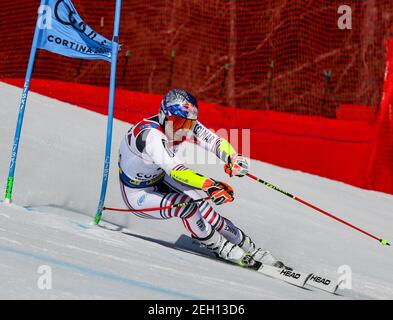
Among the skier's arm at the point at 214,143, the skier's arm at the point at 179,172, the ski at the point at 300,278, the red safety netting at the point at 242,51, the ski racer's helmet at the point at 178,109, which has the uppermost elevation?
the red safety netting at the point at 242,51

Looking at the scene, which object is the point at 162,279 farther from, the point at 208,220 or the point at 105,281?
the point at 208,220

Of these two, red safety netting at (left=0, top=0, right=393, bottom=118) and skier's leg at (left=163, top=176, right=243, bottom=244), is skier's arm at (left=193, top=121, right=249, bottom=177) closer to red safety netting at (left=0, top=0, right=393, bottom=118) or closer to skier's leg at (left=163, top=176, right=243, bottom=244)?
skier's leg at (left=163, top=176, right=243, bottom=244)

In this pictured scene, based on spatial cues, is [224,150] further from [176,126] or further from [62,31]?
[62,31]

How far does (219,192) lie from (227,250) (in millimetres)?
622

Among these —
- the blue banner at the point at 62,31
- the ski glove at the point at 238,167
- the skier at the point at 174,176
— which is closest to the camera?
the skier at the point at 174,176

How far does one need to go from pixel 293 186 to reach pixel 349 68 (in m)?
7.58

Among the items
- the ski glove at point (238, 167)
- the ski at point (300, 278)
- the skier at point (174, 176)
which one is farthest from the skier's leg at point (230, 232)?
the ski glove at point (238, 167)

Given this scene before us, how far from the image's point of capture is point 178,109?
5.86 m

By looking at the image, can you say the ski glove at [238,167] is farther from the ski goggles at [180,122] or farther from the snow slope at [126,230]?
the snow slope at [126,230]

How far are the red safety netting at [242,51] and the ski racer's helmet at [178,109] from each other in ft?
30.3

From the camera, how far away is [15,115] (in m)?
9.45

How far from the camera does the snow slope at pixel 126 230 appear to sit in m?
4.27

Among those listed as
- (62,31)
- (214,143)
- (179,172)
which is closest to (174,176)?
(179,172)

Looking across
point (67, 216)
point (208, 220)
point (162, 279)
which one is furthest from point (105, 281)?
point (67, 216)
